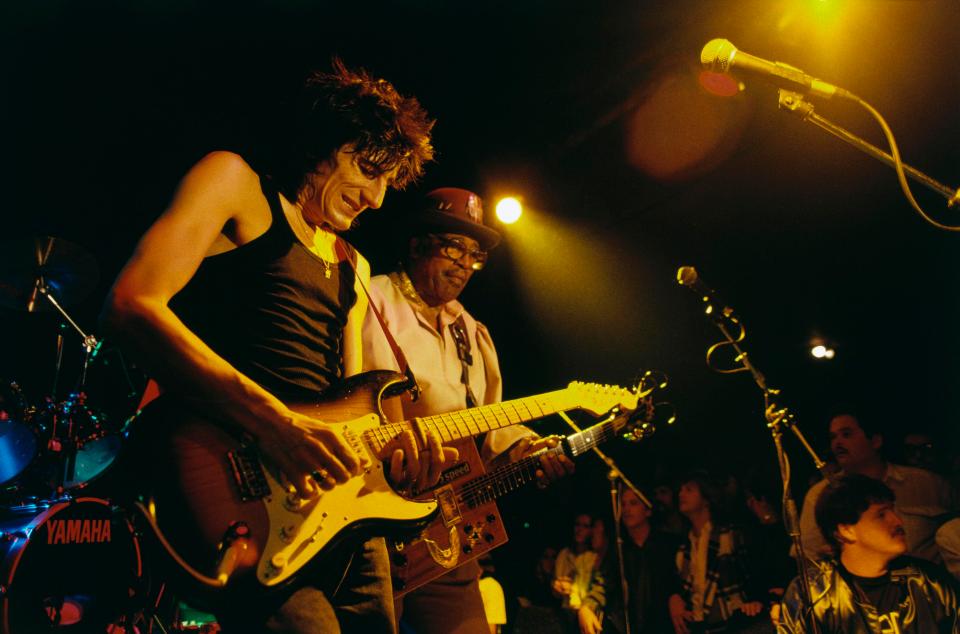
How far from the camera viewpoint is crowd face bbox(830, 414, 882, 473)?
529cm

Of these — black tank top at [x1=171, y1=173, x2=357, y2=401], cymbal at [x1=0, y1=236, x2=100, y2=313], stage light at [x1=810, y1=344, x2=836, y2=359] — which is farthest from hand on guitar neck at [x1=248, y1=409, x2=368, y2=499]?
stage light at [x1=810, y1=344, x2=836, y2=359]

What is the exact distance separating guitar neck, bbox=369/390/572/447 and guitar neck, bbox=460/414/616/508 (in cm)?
23

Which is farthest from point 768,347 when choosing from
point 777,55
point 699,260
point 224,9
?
point 224,9

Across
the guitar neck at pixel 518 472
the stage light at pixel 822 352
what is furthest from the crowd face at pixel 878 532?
the stage light at pixel 822 352

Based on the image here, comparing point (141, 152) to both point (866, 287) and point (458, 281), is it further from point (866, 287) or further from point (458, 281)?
point (866, 287)

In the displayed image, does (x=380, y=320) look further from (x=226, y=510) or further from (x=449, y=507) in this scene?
(x=226, y=510)

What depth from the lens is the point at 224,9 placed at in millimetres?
4645

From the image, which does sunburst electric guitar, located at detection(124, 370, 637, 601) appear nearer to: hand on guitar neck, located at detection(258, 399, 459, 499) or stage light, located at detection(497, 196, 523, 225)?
hand on guitar neck, located at detection(258, 399, 459, 499)

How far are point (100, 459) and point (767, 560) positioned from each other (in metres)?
6.61

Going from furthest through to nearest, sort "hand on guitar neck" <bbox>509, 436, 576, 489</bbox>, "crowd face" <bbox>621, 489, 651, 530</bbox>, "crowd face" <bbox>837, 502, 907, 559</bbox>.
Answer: "crowd face" <bbox>621, 489, 651, 530</bbox>
"crowd face" <bbox>837, 502, 907, 559</bbox>
"hand on guitar neck" <bbox>509, 436, 576, 489</bbox>

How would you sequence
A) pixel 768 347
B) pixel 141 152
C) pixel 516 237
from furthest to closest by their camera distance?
pixel 768 347 → pixel 516 237 → pixel 141 152

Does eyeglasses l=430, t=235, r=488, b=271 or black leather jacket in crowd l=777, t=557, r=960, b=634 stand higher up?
eyeglasses l=430, t=235, r=488, b=271

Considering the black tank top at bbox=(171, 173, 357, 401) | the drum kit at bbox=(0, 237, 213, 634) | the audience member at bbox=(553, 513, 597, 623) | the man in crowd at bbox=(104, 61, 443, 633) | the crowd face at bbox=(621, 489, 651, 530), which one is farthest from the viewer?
the crowd face at bbox=(621, 489, 651, 530)

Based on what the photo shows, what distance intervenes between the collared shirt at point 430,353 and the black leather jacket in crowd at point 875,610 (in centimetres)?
231
